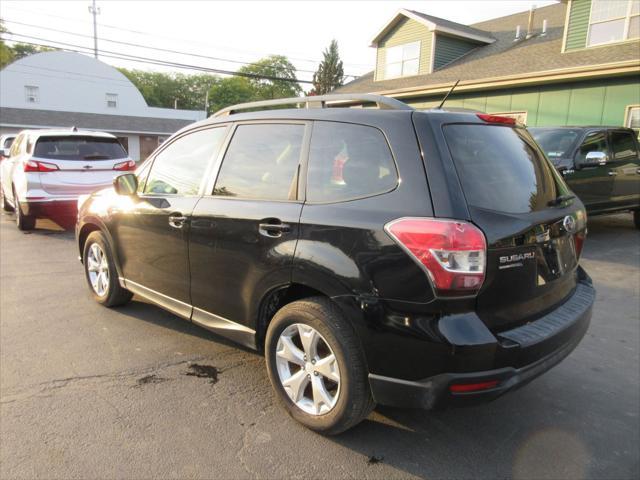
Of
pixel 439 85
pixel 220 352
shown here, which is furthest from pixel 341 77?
pixel 220 352

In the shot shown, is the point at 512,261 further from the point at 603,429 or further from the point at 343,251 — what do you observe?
the point at 603,429

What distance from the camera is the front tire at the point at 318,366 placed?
8.06ft

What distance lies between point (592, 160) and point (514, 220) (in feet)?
20.6

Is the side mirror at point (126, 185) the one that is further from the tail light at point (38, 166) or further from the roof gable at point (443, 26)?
the roof gable at point (443, 26)

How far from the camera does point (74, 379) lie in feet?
10.8

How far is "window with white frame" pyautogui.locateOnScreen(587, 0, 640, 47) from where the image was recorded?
43.0 ft

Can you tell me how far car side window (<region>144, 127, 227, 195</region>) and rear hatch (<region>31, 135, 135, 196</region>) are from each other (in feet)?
16.2

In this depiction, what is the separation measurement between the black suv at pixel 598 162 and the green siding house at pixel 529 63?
457 cm

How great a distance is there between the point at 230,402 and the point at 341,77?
55.3m

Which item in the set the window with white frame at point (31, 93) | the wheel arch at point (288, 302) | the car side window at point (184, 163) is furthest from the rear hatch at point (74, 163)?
the window with white frame at point (31, 93)

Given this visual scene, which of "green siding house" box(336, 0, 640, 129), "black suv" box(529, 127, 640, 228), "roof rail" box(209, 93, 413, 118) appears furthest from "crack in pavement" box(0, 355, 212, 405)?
"green siding house" box(336, 0, 640, 129)

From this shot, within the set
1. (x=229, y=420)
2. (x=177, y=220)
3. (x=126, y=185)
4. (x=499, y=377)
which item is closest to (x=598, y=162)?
(x=499, y=377)

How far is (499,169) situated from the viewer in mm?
2598

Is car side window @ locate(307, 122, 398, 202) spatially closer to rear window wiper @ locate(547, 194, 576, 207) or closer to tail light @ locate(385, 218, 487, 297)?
tail light @ locate(385, 218, 487, 297)
